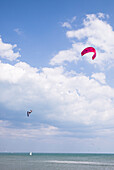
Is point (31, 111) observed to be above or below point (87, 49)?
below

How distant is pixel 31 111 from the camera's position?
28016mm

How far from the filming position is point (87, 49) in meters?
30.9

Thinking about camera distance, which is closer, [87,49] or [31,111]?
[31,111]

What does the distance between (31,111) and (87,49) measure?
11823 millimetres
